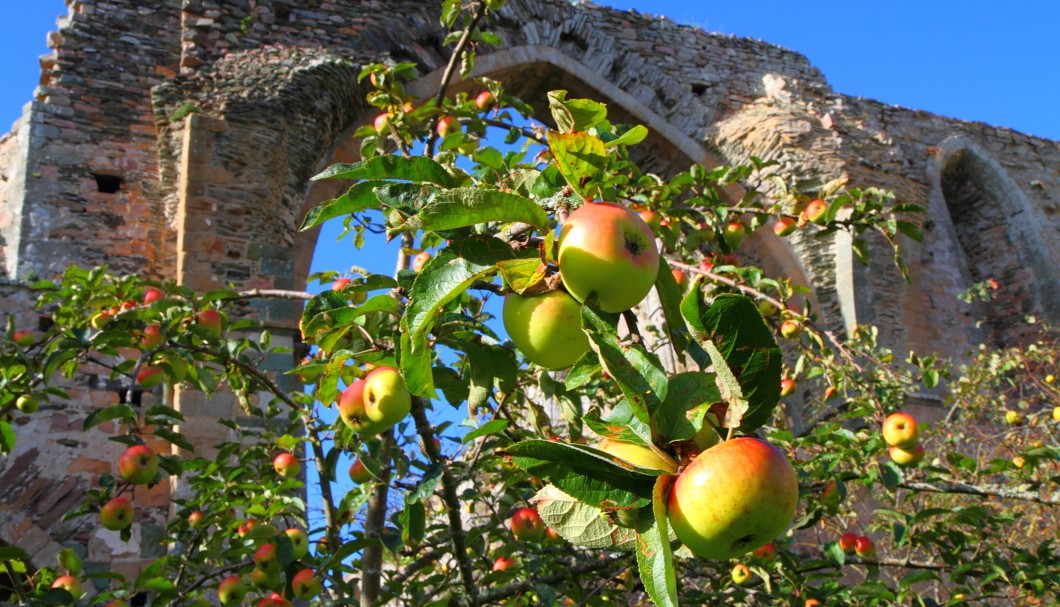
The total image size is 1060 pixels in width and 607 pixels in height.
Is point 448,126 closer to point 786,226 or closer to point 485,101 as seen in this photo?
point 485,101

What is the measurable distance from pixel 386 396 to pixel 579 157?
0.71m

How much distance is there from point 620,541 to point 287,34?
264 inches

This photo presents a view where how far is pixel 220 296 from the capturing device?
2990 millimetres

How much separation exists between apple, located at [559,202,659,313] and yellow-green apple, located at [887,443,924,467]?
229 cm

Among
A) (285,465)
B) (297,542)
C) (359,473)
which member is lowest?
(297,542)

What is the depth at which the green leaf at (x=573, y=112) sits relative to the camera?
3.92 ft

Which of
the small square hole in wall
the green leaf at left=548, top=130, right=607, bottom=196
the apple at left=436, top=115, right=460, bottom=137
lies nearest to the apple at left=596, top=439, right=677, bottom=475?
the green leaf at left=548, top=130, right=607, bottom=196

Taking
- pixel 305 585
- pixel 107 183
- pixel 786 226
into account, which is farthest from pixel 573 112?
pixel 107 183

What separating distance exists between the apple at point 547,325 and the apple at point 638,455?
142 mm

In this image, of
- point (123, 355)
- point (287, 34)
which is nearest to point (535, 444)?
point (123, 355)

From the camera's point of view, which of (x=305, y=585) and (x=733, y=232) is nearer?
(x=305, y=585)

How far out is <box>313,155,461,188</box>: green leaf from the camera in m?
1.12

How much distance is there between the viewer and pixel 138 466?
2482mm

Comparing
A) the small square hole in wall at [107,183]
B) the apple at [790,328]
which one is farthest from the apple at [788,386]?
the small square hole in wall at [107,183]
